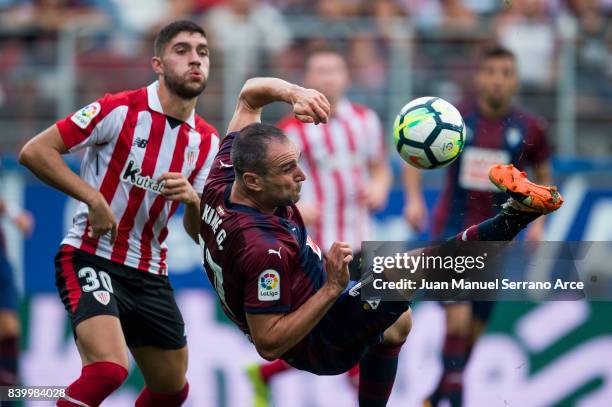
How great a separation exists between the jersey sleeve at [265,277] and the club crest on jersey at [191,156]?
116 cm

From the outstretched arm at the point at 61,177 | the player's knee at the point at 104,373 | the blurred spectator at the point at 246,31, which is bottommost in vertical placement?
the player's knee at the point at 104,373

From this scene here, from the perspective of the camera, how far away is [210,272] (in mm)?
5750

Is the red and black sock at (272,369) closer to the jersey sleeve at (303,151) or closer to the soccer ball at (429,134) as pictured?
the jersey sleeve at (303,151)

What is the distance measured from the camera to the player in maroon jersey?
525cm

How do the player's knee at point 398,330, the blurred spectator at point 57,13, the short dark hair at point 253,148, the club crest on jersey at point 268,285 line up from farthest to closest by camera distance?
the blurred spectator at point 57,13 → the player's knee at point 398,330 → the short dark hair at point 253,148 → the club crest on jersey at point 268,285

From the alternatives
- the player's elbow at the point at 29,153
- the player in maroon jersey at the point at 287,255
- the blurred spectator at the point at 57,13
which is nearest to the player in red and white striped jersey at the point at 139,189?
the player's elbow at the point at 29,153

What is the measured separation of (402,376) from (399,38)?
3.53m

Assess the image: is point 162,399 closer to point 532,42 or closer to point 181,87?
point 181,87

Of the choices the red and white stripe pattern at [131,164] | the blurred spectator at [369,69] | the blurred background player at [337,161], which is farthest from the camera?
the blurred spectator at [369,69]

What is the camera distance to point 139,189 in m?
6.22

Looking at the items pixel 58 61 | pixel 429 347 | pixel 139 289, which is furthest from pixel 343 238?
pixel 58 61

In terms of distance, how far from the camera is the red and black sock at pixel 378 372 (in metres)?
5.97

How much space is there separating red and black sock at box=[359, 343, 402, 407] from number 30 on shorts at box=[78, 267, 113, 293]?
1.44 m

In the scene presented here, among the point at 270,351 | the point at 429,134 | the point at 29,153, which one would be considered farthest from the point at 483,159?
the point at 29,153
